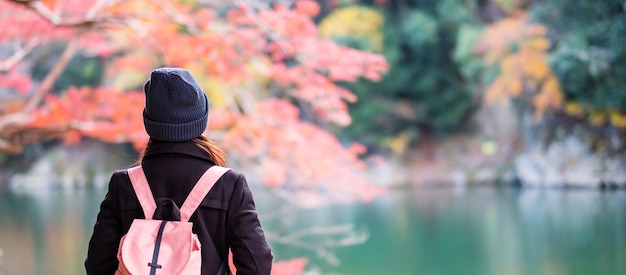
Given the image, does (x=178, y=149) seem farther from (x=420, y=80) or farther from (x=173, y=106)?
(x=420, y=80)

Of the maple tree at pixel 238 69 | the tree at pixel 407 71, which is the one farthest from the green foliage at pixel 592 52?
the maple tree at pixel 238 69

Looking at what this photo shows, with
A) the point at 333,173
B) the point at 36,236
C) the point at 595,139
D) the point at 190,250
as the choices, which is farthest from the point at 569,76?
the point at 190,250

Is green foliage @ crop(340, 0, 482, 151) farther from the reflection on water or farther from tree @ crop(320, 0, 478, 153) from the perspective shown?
the reflection on water

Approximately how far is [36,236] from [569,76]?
16.7 feet

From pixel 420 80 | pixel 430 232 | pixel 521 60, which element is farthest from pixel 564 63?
pixel 420 80

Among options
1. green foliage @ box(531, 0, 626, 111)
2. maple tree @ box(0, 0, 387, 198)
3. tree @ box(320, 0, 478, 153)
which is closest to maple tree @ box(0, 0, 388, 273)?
maple tree @ box(0, 0, 387, 198)

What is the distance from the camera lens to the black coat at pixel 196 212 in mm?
772

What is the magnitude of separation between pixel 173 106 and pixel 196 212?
13 centimetres

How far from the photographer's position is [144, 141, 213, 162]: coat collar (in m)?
0.80

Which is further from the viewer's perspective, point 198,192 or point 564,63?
point 564,63

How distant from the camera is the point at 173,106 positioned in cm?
79

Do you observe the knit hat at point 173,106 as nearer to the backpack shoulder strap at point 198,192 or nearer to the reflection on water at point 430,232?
the backpack shoulder strap at point 198,192

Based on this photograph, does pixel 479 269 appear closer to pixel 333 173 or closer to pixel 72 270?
pixel 333 173

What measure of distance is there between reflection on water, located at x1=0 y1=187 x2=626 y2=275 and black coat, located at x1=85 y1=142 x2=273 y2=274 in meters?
2.97
